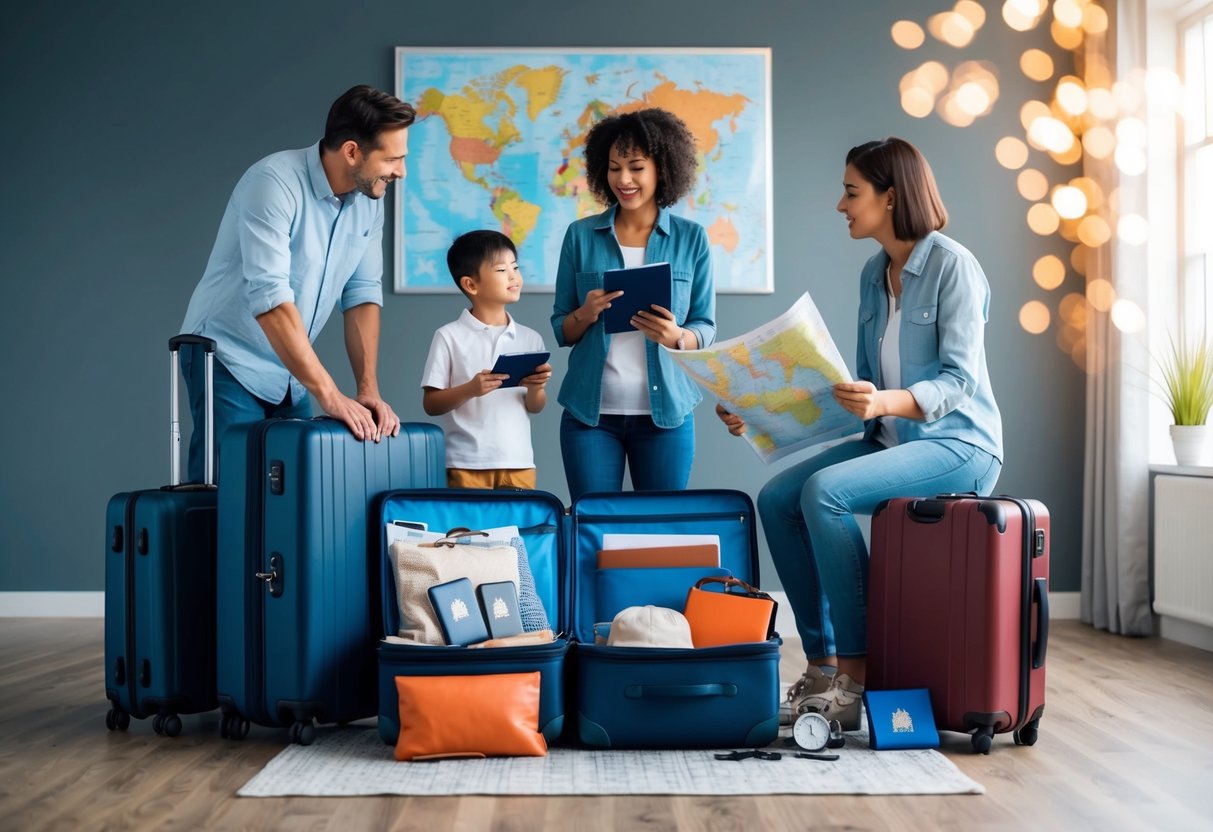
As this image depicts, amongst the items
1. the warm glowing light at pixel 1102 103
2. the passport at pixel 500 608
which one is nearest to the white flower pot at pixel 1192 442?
the warm glowing light at pixel 1102 103

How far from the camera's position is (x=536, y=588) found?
7.75ft

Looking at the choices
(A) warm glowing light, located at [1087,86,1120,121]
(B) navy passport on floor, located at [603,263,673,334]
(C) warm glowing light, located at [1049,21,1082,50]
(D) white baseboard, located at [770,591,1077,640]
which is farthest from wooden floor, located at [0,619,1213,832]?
(C) warm glowing light, located at [1049,21,1082,50]

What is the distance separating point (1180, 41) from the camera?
3.77 meters

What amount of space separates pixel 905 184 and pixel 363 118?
1202 millimetres

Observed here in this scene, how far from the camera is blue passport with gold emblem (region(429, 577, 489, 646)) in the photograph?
211 cm

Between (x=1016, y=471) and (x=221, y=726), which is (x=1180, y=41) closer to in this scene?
(x=1016, y=471)

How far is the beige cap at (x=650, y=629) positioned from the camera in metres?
2.11

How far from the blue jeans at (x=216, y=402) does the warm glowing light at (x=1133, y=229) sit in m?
2.87

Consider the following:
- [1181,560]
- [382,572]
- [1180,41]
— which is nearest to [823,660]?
[382,572]

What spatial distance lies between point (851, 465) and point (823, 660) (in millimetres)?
446

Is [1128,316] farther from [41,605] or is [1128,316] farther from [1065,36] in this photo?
[41,605]

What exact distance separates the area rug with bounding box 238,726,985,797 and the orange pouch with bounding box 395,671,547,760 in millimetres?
29

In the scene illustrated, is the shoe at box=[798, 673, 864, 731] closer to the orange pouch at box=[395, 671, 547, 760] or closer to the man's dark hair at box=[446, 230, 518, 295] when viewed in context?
the orange pouch at box=[395, 671, 547, 760]

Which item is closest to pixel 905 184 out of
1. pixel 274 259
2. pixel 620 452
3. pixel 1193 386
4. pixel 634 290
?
pixel 634 290
